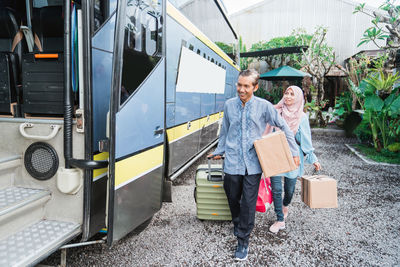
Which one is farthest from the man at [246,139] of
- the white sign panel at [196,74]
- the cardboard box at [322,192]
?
the white sign panel at [196,74]

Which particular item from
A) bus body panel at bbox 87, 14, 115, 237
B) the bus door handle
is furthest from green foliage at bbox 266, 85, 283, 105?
bus body panel at bbox 87, 14, 115, 237

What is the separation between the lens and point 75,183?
8.29ft

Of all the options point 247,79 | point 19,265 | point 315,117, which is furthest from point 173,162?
point 315,117

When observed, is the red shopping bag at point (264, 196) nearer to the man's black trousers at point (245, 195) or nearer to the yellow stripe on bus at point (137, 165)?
the man's black trousers at point (245, 195)

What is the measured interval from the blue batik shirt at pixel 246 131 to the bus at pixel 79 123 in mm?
865

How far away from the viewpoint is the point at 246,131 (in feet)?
9.36

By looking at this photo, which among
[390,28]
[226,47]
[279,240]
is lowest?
[279,240]

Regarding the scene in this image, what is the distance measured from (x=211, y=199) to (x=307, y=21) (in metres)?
19.3

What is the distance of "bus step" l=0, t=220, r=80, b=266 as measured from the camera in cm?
207

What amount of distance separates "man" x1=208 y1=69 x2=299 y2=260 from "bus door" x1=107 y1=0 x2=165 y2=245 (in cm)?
83

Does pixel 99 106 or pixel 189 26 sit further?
pixel 189 26

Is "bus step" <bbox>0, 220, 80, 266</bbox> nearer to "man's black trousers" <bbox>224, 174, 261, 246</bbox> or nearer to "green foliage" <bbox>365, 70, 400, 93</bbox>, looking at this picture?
"man's black trousers" <bbox>224, 174, 261, 246</bbox>

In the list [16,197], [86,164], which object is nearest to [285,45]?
[86,164]

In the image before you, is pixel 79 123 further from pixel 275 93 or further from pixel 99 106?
pixel 275 93
